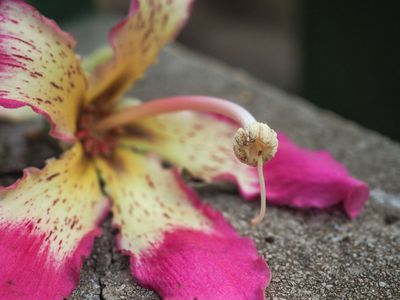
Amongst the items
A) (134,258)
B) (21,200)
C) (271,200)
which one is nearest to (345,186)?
→ (271,200)

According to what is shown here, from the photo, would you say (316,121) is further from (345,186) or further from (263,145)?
(263,145)

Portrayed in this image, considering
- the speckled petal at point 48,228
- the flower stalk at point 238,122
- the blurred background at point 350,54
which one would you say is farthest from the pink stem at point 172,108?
the blurred background at point 350,54

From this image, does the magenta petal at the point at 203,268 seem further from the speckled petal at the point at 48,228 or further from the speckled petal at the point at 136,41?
the speckled petal at the point at 136,41

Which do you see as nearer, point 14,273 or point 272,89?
point 14,273

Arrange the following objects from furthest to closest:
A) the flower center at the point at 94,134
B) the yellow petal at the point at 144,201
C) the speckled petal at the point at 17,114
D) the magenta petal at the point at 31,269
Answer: the speckled petal at the point at 17,114 → the flower center at the point at 94,134 → the yellow petal at the point at 144,201 → the magenta petal at the point at 31,269

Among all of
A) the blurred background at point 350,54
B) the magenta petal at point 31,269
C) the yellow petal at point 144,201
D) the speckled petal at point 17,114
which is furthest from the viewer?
the blurred background at point 350,54

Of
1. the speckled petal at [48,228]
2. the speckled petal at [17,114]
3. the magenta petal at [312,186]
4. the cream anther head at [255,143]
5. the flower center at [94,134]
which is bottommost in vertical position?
the speckled petal at [17,114]

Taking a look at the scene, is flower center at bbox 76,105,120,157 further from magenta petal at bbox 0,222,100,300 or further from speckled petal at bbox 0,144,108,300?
magenta petal at bbox 0,222,100,300
